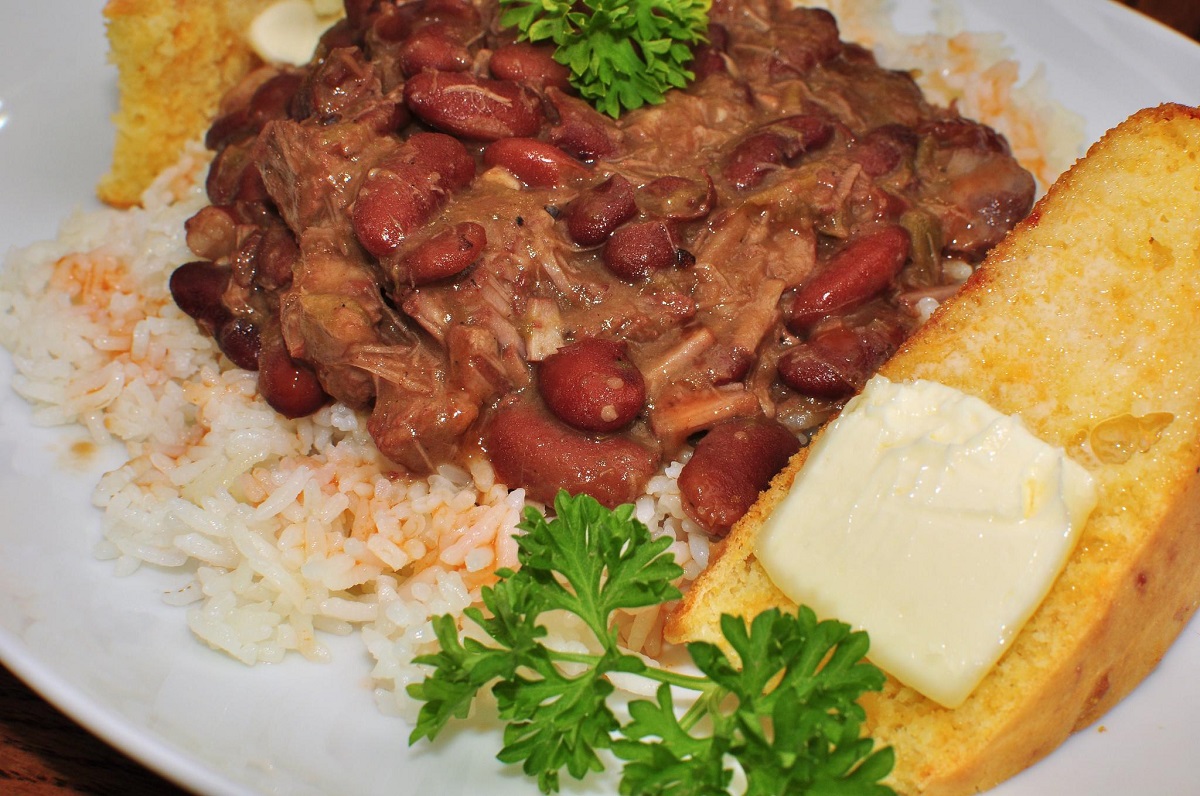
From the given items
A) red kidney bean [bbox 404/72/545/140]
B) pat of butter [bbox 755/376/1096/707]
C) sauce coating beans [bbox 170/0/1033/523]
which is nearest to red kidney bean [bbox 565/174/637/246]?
sauce coating beans [bbox 170/0/1033/523]

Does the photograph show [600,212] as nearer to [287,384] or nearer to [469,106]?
[469,106]

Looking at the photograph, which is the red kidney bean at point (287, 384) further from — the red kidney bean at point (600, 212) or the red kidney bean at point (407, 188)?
the red kidney bean at point (600, 212)

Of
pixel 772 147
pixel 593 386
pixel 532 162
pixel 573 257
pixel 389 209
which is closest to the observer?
pixel 593 386

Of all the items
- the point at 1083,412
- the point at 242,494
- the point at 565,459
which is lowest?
the point at 242,494

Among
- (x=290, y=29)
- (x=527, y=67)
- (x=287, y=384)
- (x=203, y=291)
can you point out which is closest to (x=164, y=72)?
(x=290, y=29)

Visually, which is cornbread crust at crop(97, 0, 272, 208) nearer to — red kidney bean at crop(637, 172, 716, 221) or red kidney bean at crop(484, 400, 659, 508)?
red kidney bean at crop(637, 172, 716, 221)

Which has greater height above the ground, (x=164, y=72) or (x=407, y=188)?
(x=407, y=188)

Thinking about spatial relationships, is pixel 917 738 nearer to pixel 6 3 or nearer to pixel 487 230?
pixel 487 230
